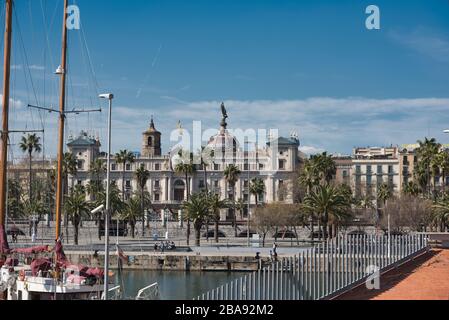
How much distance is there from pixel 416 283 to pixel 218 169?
349ft

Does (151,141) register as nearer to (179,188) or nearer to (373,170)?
(179,188)

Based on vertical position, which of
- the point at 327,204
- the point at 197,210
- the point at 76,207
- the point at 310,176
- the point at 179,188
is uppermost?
the point at 310,176

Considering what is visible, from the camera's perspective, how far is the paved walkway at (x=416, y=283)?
26359 millimetres

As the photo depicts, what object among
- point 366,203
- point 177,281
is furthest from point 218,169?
point 177,281

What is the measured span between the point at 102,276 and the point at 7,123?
11174 mm

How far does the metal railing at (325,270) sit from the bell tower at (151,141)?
4458 inches

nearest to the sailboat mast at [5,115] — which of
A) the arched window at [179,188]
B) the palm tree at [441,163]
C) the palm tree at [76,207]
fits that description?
the palm tree at [76,207]

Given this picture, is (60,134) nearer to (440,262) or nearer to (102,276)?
(102,276)

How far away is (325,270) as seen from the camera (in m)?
29.9

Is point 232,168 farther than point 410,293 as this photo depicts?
Yes

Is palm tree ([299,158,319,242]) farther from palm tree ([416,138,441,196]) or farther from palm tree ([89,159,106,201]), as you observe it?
palm tree ([89,159,106,201])

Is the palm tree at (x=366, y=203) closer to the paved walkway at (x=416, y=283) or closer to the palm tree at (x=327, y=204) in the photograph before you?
the palm tree at (x=327, y=204)

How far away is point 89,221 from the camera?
11006 cm
